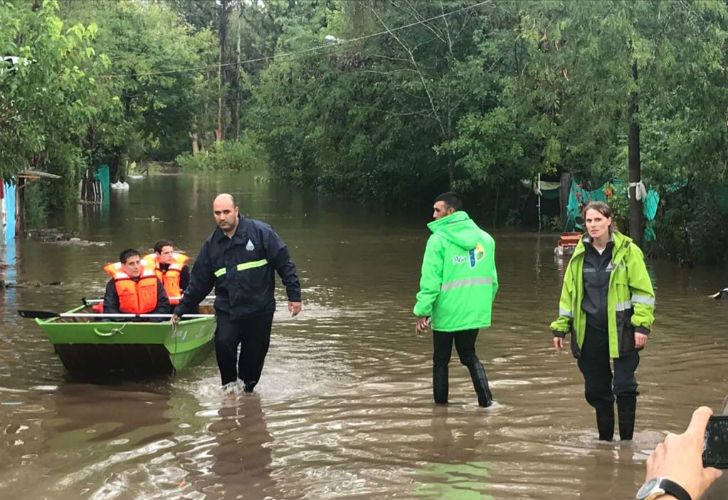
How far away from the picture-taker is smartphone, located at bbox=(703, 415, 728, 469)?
1.89 meters

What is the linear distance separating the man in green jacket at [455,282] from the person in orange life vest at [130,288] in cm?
359

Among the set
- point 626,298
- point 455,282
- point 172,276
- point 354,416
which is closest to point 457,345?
point 455,282

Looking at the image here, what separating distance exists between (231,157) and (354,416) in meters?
80.8

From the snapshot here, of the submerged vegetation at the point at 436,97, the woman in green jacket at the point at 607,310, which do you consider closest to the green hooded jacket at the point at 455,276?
the woman in green jacket at the point at 607,310

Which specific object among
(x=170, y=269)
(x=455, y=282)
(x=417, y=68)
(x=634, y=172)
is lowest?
(x=170, y=269)

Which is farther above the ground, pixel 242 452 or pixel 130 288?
pixel 130 288

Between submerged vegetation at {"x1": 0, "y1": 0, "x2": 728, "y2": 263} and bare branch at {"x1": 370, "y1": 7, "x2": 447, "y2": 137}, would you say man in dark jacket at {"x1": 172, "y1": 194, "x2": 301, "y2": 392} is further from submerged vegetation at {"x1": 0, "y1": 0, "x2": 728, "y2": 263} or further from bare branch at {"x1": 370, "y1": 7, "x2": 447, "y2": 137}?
bare branch at {"x1": 370, "y1": 7, "x2": 447, "y2": 137}

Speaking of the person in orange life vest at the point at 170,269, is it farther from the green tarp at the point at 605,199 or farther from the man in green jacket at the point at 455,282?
the green tarp at the point at 605,199

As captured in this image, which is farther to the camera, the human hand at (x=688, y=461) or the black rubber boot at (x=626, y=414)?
the black rubber boot at (x=626, y=414)

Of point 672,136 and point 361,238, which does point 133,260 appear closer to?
point 672,136

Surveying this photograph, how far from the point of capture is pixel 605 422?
272 inches

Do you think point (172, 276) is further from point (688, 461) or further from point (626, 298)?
point (688, 461)

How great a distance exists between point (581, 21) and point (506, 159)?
39.5 feet

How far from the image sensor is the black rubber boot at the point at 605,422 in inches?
270
